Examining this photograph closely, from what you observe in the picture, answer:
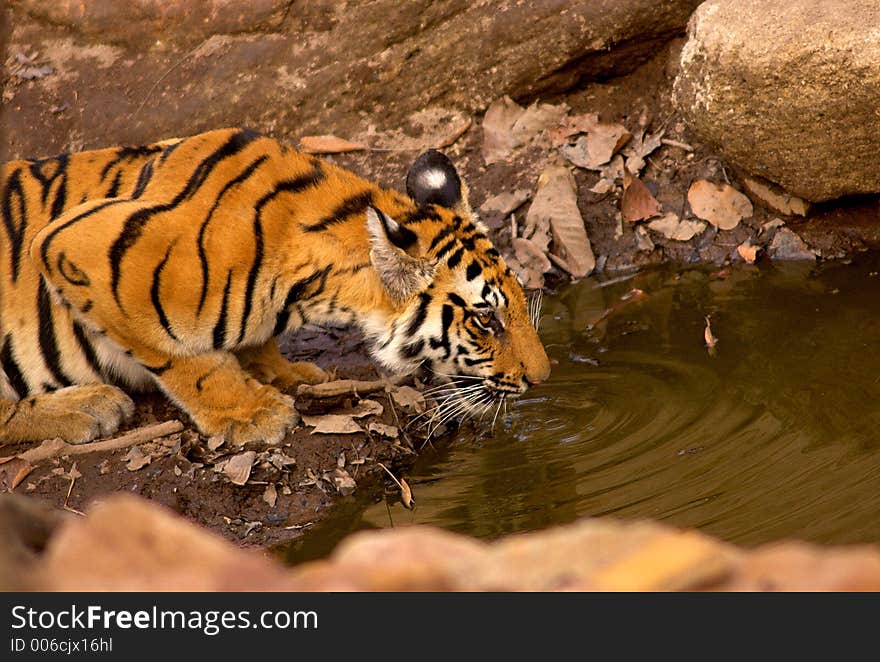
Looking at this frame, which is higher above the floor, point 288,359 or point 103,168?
point 103,168

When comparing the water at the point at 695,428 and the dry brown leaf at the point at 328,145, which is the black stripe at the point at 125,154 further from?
the dry brown leaf at the point at 328,145

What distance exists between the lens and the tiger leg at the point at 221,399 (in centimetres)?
466

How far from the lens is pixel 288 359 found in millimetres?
5734

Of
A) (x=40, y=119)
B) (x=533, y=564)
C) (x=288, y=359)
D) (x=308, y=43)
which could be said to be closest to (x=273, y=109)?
(x=308, y=43)

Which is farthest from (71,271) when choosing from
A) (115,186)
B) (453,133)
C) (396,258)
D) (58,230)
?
(453,133)

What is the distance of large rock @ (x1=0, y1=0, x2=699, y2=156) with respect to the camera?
6.91 metres

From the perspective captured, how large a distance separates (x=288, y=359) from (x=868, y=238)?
297 centimetres

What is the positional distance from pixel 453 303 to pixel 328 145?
2754mm

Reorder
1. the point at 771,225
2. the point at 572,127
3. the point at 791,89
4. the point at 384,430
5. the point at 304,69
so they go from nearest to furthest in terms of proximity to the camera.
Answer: the point at 384,430 < the point at 791,89 < the point at 771,225 < the point at 572,127 < the point at 304,69

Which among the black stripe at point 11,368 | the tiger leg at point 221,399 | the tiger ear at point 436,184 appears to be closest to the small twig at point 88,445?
the tiger leg at point 221,399

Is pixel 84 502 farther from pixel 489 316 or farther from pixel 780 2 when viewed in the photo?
pixel 780 2

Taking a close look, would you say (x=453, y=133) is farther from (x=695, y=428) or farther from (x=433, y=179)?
(x=695, y=428)

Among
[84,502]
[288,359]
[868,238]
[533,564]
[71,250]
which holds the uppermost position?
[533,564]

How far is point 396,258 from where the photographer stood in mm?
4297
